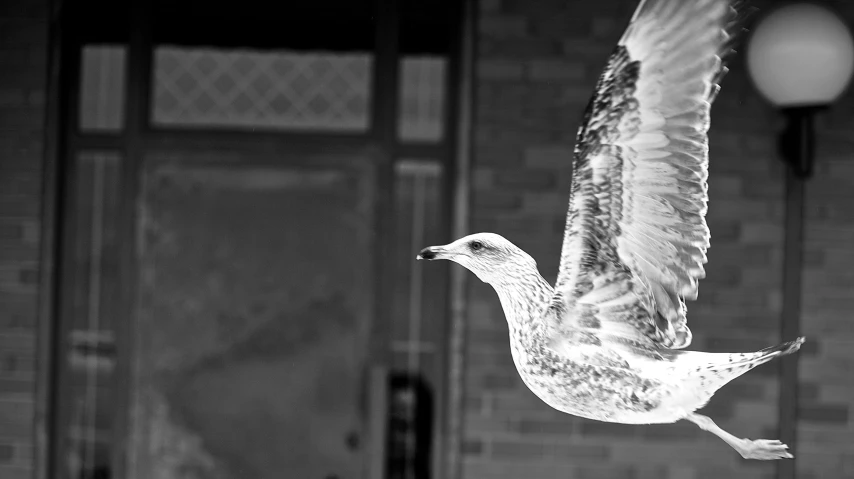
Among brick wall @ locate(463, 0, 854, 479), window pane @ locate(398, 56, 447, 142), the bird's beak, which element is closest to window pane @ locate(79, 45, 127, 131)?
window pane @ locate(398, 56, 447, 142)

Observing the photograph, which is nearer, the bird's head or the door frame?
the bird's head

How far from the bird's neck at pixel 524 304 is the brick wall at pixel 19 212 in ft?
10.4

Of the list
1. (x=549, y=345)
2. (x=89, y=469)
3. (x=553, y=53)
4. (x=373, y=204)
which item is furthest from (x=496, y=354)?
(x=549, y=345)

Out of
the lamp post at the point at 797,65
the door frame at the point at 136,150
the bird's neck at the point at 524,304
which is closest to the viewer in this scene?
the bird's neck at the point at 524,304

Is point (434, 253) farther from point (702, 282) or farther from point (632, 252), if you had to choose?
point (702, 282)

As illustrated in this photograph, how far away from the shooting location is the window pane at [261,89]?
3.81m

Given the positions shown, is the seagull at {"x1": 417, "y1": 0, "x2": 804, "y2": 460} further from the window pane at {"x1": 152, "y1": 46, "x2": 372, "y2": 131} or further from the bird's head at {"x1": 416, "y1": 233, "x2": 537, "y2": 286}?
the window pane at {"x1": 152, "y1": 46, "x2": 372, "y2": 131}

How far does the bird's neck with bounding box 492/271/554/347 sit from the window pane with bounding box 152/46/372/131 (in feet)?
9.94

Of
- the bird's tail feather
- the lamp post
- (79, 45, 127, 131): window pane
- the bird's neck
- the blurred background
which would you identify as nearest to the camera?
the bird's tail feather

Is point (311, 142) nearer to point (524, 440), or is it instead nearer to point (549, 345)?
point (524, 440)

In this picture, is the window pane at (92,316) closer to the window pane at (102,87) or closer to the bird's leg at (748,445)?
the window pane at (102,87)

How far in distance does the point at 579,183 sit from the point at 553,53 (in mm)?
2599

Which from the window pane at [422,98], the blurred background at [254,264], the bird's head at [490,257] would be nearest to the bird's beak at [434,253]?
the bird's head at [490,257]

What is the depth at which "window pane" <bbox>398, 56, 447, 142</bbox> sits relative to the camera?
12.3 feet
